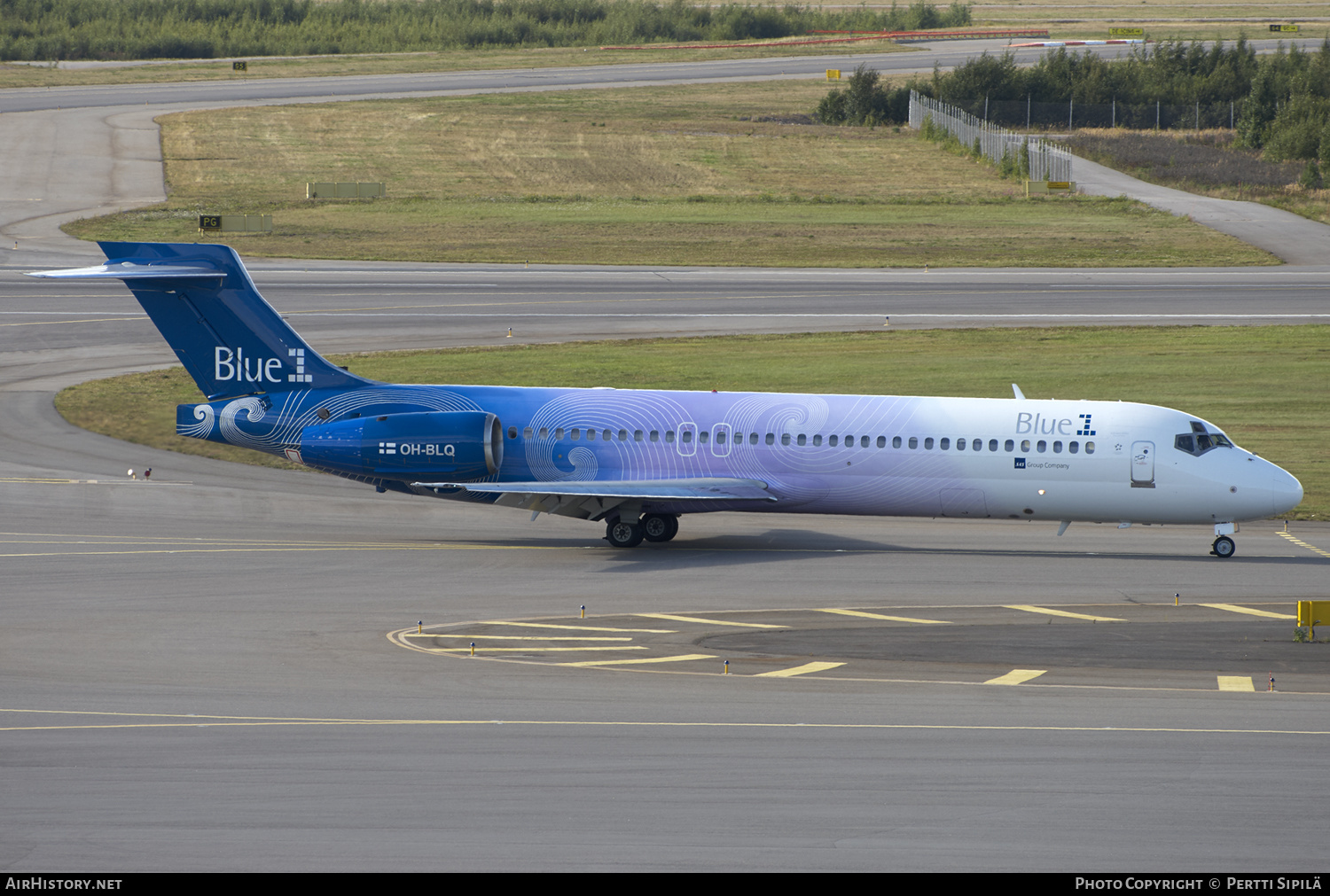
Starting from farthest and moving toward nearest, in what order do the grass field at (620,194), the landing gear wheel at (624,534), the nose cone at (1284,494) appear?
the grass field at (620,194) → the landing gear wheel at (624,534) → the nose cone at (1284,494)

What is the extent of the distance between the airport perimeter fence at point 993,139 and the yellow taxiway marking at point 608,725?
7934 cm

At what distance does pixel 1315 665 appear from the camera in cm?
2472

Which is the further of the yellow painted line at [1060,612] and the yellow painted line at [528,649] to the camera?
the yellow painted line at [1060,612]

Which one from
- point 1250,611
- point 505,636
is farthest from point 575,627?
point 1250,611

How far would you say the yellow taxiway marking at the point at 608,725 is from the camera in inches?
834

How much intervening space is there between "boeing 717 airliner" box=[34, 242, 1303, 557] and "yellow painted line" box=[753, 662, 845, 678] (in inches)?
329

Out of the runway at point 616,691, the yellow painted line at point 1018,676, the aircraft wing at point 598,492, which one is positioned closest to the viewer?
the runway at point 616,691

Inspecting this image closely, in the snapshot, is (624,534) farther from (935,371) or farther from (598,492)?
(935,371)

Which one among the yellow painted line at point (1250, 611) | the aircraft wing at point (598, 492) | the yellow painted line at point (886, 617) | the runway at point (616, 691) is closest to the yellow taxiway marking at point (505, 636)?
the runway at point (616, 691)

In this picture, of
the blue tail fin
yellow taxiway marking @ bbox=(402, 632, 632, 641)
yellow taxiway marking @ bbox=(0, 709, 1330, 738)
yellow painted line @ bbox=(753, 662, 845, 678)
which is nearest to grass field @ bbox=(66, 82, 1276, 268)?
the blue tail fin

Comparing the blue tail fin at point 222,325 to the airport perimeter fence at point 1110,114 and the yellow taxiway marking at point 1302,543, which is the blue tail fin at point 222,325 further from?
the airport perimeter fence at point 1110,114

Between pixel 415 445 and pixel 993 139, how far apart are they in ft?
262

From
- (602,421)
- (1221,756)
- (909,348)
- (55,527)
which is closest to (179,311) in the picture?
(55,527)

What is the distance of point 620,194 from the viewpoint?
93.4 meters
